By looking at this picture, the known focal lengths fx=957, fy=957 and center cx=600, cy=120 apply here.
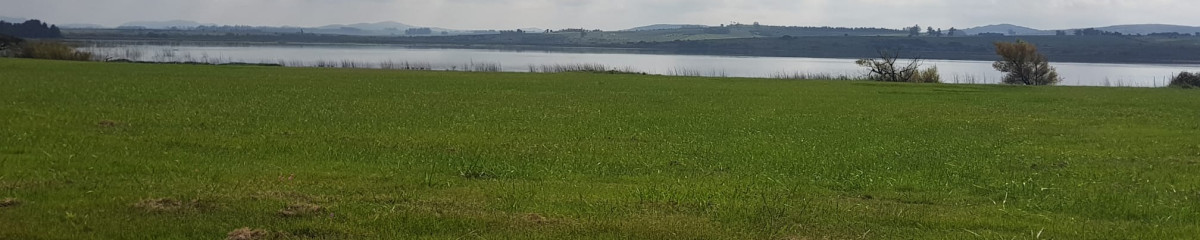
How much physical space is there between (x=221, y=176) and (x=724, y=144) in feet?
26.5

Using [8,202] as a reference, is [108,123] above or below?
above

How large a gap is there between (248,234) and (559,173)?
15.3ft

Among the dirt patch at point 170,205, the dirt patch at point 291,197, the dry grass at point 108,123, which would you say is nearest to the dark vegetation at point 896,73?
the dry grass at point 108,123

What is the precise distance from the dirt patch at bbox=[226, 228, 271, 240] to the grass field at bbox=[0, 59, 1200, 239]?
7cm

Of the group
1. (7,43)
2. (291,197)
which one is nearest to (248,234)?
(291,197)

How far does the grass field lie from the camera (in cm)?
786

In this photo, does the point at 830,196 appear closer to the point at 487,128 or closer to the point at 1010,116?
the point at 487,128

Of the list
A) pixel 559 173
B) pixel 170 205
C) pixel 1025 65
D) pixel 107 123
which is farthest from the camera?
pixel 1025 65

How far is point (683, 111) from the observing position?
960 inches

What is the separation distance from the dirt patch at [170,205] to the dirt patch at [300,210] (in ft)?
2.16

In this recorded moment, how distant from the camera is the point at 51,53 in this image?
202 feet

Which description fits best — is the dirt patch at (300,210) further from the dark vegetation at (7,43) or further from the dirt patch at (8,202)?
the dark vegetation at (7,43)

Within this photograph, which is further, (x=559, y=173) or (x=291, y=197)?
(x=559, y=173)

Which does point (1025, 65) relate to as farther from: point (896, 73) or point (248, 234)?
point (248, 234)
